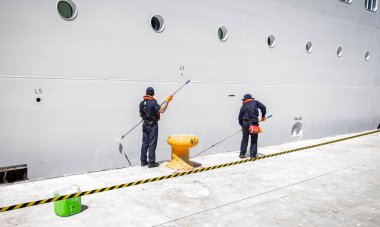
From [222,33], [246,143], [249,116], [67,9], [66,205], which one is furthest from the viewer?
[222,33]

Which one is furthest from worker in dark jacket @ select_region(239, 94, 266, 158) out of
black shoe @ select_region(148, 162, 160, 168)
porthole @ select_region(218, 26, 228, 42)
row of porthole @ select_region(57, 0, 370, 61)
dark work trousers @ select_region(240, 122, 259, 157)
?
black shoe @ select_region(148, 162, 160, 168)

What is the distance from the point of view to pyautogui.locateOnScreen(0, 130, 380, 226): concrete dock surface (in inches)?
180

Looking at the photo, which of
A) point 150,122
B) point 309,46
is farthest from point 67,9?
point 309,46

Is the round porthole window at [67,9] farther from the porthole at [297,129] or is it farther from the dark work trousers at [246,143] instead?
the porthole at [297,129]

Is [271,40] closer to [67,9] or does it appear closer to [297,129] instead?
[297,129]

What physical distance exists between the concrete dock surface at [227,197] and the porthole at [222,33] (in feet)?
10.3

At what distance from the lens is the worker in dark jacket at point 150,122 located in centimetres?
688

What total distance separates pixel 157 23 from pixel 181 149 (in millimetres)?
2911

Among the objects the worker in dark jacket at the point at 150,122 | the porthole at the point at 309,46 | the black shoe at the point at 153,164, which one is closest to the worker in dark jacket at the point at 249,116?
the worker in dark jacket at the point at 150,122

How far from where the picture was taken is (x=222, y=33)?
861 cm

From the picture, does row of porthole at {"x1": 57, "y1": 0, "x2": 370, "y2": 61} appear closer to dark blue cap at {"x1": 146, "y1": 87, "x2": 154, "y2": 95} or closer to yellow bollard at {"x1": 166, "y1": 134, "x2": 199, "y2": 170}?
dark blue cap at {"x1": 146, "y1": 87, "x2": 154, "y2": 95}

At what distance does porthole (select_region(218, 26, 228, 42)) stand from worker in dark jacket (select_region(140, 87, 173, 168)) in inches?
96.7

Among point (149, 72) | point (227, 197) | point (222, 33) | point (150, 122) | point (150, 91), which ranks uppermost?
point (222, 33)

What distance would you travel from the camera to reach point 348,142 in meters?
10.9
